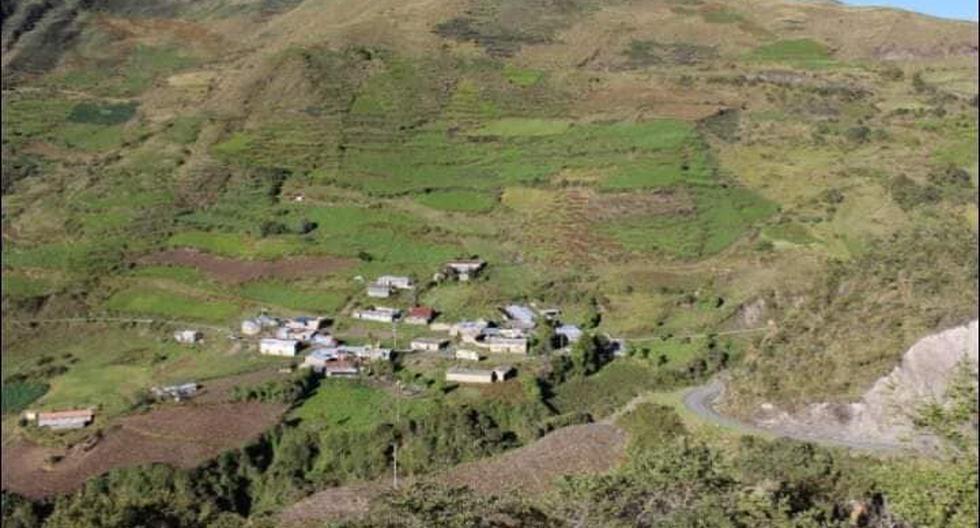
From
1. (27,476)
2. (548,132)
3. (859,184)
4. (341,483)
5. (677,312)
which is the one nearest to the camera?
(27,476)

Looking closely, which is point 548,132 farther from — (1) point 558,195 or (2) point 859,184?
(2) point 859,184

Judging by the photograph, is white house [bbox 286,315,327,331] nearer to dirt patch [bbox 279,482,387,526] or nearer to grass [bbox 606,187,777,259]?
dirt patch [bbox 279,482,387,526]

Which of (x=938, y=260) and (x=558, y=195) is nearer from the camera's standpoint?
(x=938, y=260)

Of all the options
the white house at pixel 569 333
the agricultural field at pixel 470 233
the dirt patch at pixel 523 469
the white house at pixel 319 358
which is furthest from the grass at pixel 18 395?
the white house at pixel 569 333

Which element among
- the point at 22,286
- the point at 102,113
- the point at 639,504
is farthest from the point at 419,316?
the point at 22,286

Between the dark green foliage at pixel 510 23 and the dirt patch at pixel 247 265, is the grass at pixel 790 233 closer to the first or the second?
the dirt patch at pixel 247 265

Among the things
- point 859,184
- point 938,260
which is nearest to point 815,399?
point 938,260

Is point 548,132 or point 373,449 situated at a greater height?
point 548,132

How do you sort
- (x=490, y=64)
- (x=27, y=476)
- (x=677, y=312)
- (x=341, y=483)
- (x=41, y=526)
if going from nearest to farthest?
(x=27, y=476)
(x=41, y=526)
(x=341, y=483)
(x=490, y=64)
(x=677, y=312)
